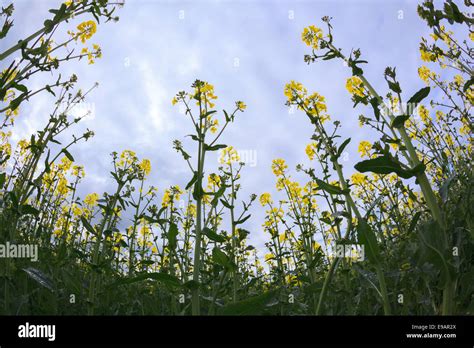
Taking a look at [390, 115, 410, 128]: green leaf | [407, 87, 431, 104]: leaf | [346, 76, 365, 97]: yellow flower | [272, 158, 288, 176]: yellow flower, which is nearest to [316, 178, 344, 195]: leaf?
[390, 115, 410, 128]: green leaf

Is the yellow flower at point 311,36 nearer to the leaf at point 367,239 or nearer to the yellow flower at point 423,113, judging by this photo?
the leaf at point 367,239

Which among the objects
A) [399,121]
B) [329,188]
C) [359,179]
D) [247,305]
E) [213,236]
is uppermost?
Result: [359,179]

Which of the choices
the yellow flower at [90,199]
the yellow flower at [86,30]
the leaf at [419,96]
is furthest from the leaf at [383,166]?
the yellow flower at [90,199]

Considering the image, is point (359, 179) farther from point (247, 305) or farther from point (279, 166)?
point (247, 305)

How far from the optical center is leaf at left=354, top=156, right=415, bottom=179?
1.72 meters

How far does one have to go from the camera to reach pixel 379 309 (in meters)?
2.90

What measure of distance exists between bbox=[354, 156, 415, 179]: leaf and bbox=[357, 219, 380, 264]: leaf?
9.9 inches

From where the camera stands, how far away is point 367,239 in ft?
5.93

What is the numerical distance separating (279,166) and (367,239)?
332 cm

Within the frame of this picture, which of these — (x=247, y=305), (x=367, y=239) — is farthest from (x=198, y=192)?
(x=367, y=239)

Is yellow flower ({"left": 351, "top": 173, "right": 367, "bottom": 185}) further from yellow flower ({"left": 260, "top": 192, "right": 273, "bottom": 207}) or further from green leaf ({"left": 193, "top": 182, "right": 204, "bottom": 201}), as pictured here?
green leaf ({"left": 193, "top": 182, "right": 204, "bottom": 201})

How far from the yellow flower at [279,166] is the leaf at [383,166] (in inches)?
130
